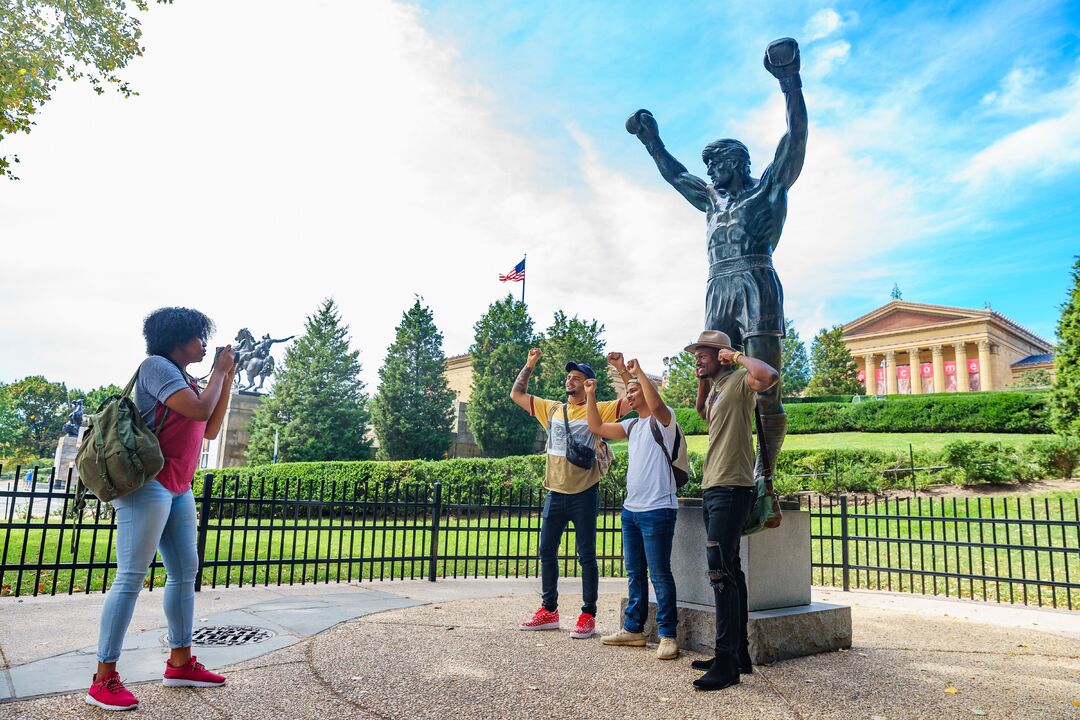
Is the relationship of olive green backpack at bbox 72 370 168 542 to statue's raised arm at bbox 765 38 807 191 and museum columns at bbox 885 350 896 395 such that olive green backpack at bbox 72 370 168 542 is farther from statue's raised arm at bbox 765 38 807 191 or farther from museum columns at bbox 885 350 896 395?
museum columns at bbox 885 350 896 395

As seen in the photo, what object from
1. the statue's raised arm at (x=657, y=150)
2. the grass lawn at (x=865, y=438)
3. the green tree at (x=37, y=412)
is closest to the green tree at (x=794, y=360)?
the grass lawn at (x=865, y=438)

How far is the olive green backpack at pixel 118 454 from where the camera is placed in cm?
305

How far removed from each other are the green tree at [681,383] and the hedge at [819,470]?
24620 mm

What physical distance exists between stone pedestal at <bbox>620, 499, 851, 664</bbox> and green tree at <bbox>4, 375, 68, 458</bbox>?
8642cm

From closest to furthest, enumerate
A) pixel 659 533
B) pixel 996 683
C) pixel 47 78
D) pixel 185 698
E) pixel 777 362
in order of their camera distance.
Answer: pixel 185 698
pixel 996 683
pixel 659 533
pixel 777 362
pixel 47 78

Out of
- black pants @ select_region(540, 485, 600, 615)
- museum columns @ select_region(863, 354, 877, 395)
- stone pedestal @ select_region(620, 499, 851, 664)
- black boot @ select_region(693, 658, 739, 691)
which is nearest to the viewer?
black boot @ select_region(693, 658, 739, 691)

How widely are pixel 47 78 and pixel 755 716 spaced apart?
12718mm

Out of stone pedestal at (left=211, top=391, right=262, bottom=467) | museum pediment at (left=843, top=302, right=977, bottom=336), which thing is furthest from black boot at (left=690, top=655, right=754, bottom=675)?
museum pediment at (left=843, top=302, right=977, bottom=336)

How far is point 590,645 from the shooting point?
4.68 m

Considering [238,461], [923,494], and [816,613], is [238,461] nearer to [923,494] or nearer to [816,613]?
[923,494]

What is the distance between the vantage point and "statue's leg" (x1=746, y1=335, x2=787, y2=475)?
188 inches

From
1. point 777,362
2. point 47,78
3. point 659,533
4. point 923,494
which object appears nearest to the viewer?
A: point 659,533

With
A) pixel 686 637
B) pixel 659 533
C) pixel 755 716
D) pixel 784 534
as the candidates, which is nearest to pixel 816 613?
pixel 784 534

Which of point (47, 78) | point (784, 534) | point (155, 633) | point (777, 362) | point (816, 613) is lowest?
point (155, 633)
